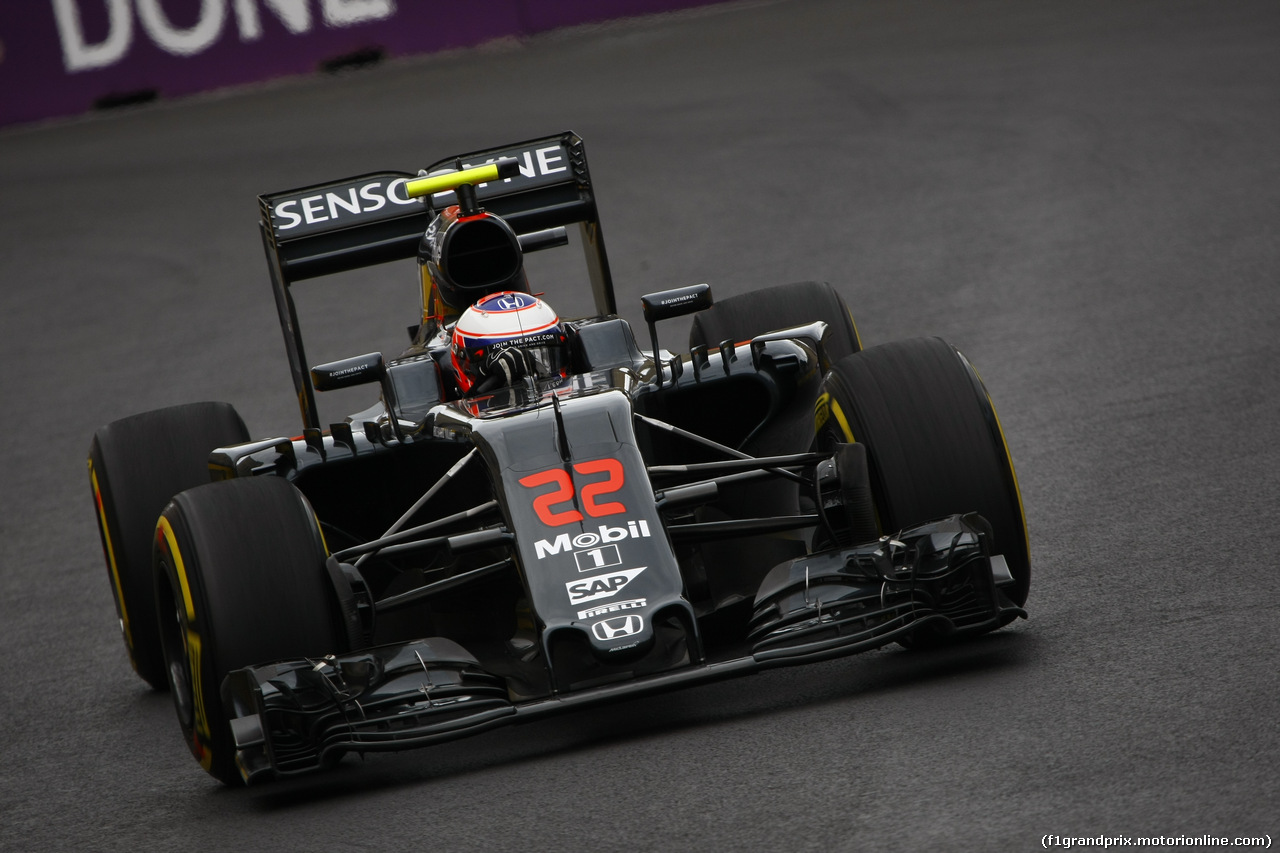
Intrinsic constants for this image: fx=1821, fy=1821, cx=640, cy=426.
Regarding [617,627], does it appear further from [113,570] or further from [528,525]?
[113,570]

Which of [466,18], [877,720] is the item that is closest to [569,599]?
[877,720]

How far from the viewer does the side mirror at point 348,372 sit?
646 centimetres

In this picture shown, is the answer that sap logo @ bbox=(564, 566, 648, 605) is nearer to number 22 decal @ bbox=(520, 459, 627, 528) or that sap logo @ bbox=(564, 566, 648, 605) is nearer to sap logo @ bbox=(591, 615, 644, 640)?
sap logo @ bbox=(591, 615, 644, 640)

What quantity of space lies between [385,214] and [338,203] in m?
0.21

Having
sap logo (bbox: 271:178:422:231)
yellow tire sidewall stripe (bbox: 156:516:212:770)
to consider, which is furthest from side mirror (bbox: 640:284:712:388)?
yellow tire sidewall stripe (bbox: 156:516:212:770)

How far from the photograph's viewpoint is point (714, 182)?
1641cm

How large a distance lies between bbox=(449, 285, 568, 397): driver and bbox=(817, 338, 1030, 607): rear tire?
125 centimetres

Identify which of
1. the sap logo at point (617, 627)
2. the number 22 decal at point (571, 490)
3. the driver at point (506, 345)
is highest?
the driver at point (506, 345)

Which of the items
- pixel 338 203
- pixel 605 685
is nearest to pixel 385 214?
pixel 338 203

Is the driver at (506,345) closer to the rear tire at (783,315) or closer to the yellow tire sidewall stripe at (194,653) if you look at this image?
the rear tire at (783,315)

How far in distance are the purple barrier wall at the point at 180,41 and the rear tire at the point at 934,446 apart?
16.0m

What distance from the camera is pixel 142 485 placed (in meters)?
6.97

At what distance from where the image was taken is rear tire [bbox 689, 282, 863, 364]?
7691 mm

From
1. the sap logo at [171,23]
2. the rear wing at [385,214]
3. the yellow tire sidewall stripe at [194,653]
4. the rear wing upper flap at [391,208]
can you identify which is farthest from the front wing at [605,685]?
the sap logo at [171,23]
